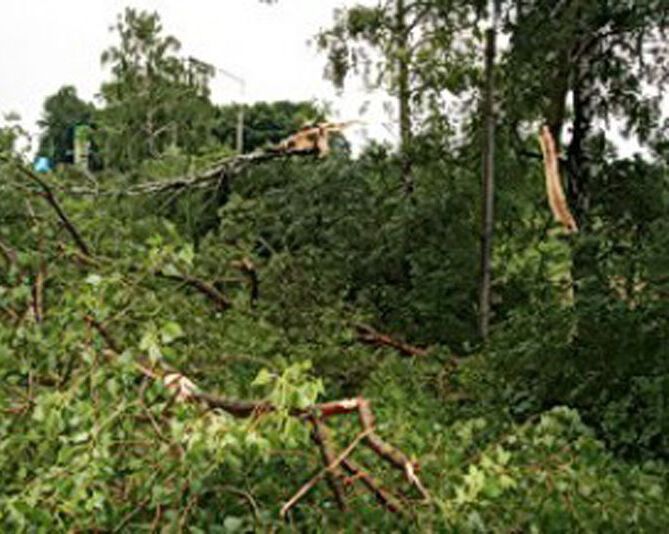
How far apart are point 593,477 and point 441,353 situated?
10.5 ft

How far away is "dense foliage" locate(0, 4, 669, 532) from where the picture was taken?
2535mm

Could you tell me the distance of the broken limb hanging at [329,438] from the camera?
2.45 meters

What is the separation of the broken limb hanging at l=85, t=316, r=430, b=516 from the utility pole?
3888 mm

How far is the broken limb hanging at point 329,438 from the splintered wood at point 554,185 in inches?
174

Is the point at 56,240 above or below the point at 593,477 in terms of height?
above

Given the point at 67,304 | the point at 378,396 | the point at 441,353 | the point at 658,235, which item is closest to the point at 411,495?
the point at 67,304

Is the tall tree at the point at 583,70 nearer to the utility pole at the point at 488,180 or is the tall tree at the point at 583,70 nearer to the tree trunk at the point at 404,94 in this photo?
the utility pole at the point at 488,180

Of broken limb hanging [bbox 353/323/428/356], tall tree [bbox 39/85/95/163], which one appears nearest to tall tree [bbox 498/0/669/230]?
broken limb hanging [bbox 353/323/428/356]

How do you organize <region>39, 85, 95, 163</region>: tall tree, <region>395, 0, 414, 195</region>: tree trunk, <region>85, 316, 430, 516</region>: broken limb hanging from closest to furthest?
<region>85, 316, 430, 516</region>: broken limb hanging
<region>395, 0, 414, 195</region>: tree trunk
<region>39, 85, 95, 163</region>: tall tree

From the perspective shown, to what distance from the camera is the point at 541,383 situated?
16.8 feet

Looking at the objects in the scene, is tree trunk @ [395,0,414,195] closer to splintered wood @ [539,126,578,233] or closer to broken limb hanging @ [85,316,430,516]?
splintered wood @ [539,126,578,233]

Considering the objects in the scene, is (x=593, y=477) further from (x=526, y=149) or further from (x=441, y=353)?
(x=526, y=149)

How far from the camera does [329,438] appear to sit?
8.38ft

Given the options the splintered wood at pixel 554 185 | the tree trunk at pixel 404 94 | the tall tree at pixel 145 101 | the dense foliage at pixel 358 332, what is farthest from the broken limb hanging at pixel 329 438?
the tall tree at pixel 145 101
